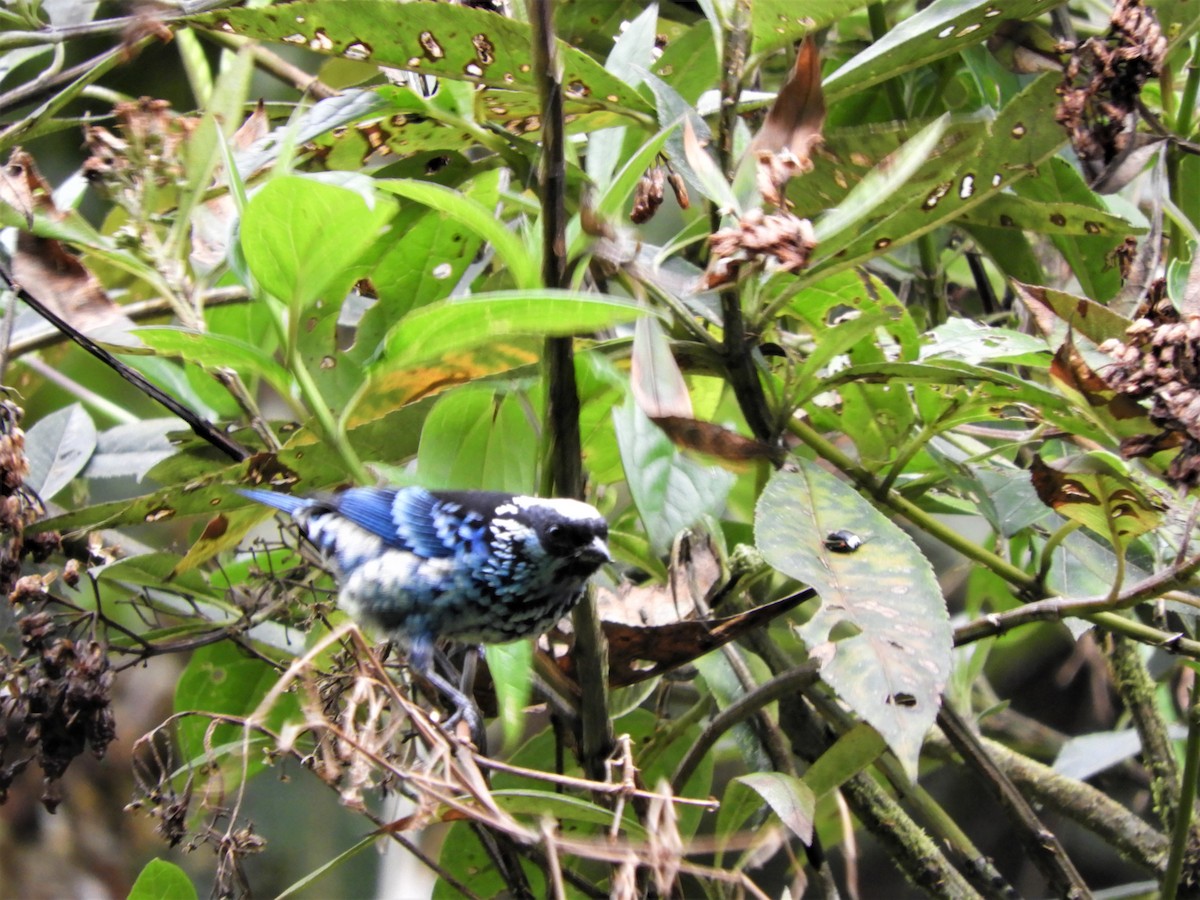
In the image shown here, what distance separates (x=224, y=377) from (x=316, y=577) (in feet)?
1.39

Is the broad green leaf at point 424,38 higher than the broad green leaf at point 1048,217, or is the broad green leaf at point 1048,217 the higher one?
the broad green leaf at point 424,38

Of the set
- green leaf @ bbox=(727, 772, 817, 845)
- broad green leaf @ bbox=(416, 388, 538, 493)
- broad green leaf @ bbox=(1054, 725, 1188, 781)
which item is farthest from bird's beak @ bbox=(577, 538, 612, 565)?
broad green leaf @ bbox=(1054, 725, 1188, 781)

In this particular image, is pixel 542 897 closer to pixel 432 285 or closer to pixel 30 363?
pixel 432 285

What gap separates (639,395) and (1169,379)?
22.0 inches

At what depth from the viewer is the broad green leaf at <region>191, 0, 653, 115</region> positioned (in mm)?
1392

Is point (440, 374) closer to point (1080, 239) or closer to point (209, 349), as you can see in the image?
point (209, 349)

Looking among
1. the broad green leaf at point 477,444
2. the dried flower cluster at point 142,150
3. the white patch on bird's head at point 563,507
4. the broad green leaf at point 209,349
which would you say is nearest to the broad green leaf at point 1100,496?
the white patch on bird's head at point 563,507

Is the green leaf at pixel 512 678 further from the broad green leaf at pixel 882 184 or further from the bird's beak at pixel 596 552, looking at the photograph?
the broad green leaf at pixel 882 184

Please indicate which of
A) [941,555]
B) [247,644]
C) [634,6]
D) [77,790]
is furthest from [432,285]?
[77,790]

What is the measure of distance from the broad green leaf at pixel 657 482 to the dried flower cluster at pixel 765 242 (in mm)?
203

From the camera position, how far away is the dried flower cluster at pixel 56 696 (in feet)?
5.01

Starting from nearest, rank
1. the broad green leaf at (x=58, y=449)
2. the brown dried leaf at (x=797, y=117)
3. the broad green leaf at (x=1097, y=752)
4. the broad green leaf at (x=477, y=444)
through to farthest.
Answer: the brown dried leaf at (x=797, y=117), the broad green leaf at (x=477, y=444), the broad green leaf at (x=58, y=449), the broad green leaf at (x=1097, y=752)

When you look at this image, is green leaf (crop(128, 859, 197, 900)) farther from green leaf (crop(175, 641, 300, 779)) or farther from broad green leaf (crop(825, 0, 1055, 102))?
broad green leaf (crop(825, 0, 1055, 102))

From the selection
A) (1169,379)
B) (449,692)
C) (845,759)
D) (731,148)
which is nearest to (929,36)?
(731,148)
